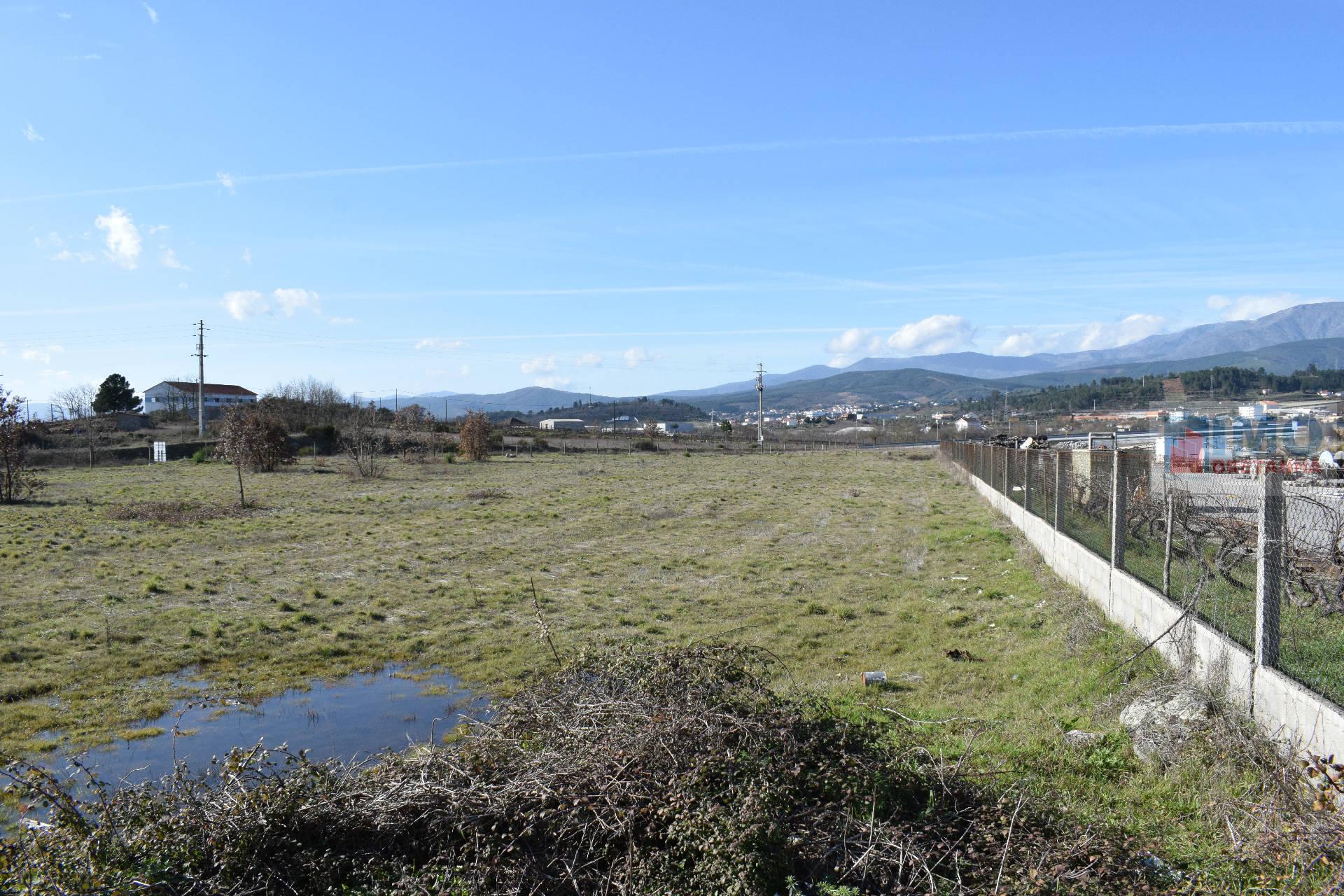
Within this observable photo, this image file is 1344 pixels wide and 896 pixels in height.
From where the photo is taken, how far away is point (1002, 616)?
10.1m

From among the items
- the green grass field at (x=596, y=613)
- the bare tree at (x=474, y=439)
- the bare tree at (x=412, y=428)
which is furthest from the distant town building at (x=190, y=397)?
the green grass field at (x=596, y=613)

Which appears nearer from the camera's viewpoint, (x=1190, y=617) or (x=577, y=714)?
(x=577, y=714)

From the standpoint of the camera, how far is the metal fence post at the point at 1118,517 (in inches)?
346

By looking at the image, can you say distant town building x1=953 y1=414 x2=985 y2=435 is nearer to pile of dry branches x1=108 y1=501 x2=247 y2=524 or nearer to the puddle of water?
pile of dry branches x1=108 y1=501 x2=247 y2=524

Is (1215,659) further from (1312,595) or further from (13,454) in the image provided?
(13,454)

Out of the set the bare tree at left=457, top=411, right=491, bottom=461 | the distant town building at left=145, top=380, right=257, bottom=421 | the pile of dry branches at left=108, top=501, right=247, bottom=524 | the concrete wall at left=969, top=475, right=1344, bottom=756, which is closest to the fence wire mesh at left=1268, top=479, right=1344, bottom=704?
the concrete wall at left=969, top=475, right=1344, bottom=756

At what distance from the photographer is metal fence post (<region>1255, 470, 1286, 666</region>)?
5.27 meters

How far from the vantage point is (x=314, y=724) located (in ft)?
24.1

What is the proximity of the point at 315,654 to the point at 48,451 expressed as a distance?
144 feet

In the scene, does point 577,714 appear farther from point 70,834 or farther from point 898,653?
point 898,653

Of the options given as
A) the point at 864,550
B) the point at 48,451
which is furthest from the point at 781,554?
the point at 48,451

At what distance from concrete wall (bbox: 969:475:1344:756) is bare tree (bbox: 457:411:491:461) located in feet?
135

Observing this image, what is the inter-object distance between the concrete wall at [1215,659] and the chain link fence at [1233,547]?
9 cm

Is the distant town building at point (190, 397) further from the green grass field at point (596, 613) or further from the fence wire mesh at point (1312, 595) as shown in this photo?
the fence wire mesh at point (1312, 595)
